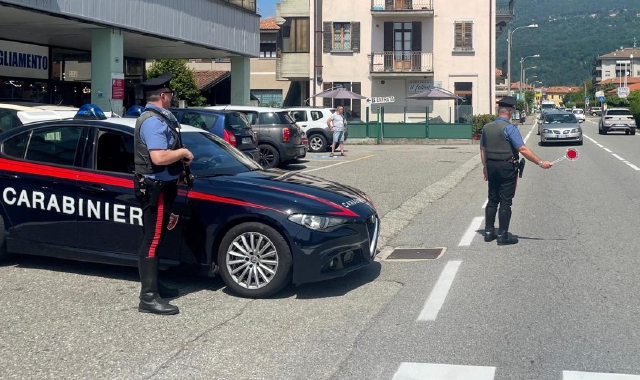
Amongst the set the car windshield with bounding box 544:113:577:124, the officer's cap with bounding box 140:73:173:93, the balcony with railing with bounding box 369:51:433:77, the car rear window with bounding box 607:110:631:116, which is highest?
the balcony with railing with bounding box 369:51:433:77

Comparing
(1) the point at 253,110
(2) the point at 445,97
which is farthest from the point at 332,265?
(2) the point at 445,97

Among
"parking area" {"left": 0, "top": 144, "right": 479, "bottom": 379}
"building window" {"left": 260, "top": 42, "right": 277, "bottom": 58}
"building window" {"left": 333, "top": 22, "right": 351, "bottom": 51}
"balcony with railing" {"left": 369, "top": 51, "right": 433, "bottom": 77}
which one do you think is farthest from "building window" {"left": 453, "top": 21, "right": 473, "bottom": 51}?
"parking area" {"left": 0, "top": 144, "right": 479, "bottom": 379}

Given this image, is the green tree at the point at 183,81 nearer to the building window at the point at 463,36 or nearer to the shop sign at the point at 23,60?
the building window at the point at 463,36

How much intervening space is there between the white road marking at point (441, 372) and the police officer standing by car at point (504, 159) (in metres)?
4.63

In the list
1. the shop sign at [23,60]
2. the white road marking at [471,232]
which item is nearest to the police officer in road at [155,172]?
the white road marking at [471,232]

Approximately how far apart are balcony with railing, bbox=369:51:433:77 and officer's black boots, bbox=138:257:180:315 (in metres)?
40.7

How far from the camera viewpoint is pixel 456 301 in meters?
6.73

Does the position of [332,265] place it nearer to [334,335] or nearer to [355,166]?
[334,335]

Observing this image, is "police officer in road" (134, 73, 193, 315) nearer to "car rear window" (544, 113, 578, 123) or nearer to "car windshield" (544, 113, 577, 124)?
"car windshield" (544, 113, 577, 124)

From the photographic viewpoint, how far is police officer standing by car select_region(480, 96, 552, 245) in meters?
9.40

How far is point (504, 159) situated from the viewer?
30.9ft

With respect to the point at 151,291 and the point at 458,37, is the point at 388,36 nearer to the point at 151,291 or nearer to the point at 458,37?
the point at 458,37

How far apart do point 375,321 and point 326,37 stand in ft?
137

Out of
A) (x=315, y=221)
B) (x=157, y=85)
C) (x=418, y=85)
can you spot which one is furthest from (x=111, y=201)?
(x=418, y=85)
